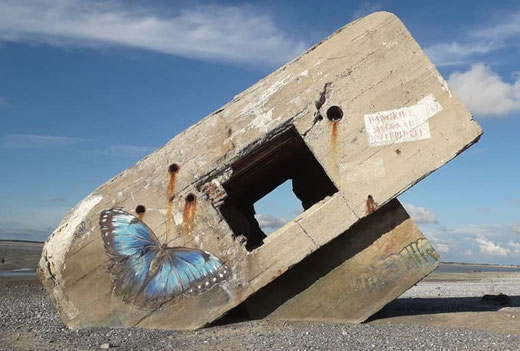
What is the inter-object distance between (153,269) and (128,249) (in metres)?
0.33

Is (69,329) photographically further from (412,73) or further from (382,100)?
(412,73)

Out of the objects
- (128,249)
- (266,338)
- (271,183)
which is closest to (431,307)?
(271,183)

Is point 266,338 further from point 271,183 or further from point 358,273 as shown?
point 271,183

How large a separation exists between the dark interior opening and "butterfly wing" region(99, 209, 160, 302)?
1.45 metres

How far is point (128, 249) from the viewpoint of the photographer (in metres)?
5.78

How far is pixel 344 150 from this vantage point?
5.81 meters

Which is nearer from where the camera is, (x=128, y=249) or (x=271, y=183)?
(x=128, y=249)

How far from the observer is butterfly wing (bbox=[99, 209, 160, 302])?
5.77m

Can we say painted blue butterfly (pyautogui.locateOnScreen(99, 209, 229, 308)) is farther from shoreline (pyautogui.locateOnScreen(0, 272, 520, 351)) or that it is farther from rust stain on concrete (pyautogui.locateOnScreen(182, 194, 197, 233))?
shoreline (pyautogui.locateOnScreen(0, 272, 520, 351))

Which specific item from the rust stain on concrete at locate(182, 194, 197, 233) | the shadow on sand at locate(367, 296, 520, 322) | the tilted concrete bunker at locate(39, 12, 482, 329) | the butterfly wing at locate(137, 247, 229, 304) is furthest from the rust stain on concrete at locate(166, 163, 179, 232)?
the shadow on sand at locate(367, 296, 520, 322)

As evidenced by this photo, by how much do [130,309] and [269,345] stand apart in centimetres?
163

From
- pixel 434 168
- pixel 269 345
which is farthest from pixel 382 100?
pixel 269 345

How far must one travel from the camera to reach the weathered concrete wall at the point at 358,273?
6.12 meters

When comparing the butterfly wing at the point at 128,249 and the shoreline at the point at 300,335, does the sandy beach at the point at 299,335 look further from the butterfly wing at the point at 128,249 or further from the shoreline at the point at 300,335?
the butterfly wing at the point at 128,249
